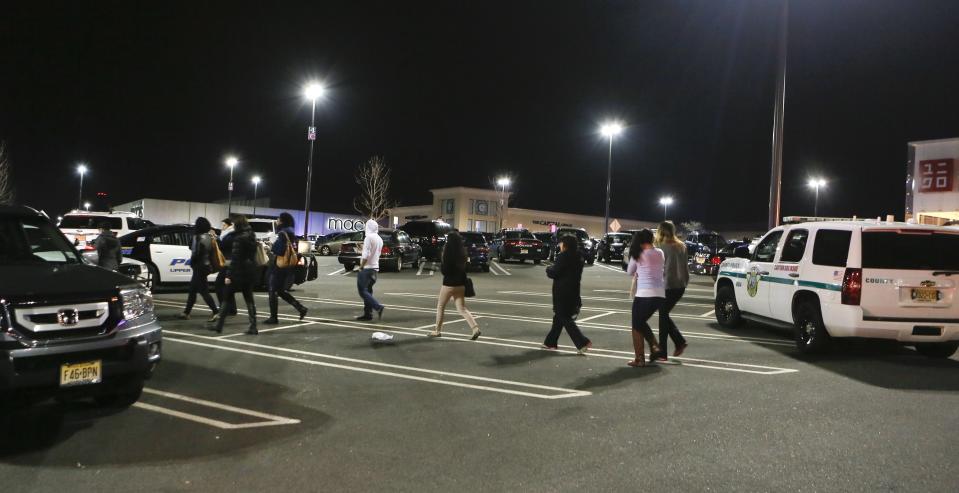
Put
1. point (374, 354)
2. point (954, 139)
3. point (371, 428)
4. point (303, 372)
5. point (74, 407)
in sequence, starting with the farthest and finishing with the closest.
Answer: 1. point (954, 139)
2. point (374, 354)
3. point (303, 372)
4. point (74, 407)
5. point (371, 428)

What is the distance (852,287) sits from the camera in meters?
7.88

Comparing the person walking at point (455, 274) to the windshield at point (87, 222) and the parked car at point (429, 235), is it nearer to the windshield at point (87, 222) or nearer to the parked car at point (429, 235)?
the windshield at point (87, 222)

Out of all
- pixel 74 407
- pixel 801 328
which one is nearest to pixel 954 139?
pixel 801 328

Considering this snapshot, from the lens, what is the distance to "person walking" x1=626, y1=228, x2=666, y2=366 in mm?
7637

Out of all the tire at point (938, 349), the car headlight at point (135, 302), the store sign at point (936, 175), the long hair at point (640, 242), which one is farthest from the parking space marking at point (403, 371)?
the store sign at point (936, 175)

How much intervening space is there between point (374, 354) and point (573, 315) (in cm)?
266

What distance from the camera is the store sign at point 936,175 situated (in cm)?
2700

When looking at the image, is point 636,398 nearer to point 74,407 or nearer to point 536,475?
point 536,475

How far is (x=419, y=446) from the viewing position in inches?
182

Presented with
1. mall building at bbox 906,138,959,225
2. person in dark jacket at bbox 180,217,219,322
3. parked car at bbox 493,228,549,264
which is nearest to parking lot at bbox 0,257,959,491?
person in dark jacket at bbox 180,217,219,322

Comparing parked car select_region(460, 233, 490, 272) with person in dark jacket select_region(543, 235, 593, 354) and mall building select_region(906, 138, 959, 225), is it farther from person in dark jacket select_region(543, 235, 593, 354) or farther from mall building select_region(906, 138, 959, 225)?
mall building select_region(906, 138, 959, 225)

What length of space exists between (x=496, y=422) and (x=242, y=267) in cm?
561

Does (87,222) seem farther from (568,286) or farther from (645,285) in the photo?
(645,285)

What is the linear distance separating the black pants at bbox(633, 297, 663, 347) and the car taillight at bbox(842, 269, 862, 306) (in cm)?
238
